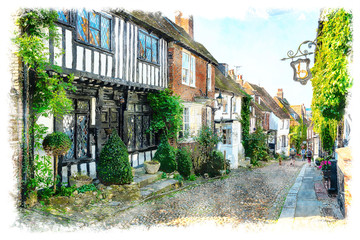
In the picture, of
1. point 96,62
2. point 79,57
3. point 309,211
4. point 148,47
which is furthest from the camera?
point 148,47

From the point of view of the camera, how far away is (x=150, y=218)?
6.30 metres

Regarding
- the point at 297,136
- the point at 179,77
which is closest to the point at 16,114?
the point at 179,77

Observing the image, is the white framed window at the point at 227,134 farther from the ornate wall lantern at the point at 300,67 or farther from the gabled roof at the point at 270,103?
the gabled roof at the point at 270,103

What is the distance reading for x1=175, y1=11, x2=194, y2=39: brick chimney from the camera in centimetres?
1747

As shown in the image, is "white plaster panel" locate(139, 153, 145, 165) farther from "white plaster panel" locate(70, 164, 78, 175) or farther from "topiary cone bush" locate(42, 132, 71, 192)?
"topiary cone bush" locate(42, 132, 71, 192)

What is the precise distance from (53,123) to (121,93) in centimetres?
312

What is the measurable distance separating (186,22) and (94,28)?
11.0 meters

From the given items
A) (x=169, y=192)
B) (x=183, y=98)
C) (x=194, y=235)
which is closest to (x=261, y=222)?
(x=194, y=235)

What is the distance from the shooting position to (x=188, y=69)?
13320mm

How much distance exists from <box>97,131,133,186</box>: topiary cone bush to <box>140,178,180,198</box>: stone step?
2.18 feet

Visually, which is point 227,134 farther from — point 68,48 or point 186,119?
point 68,48

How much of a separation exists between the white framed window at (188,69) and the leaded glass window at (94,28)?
17.6 ft

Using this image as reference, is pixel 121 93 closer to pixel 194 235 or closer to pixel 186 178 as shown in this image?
pixel 186 178

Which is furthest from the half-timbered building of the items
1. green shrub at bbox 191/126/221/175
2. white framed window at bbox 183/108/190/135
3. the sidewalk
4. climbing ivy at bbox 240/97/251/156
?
climbing ivy at bbox 240/97/251/156
